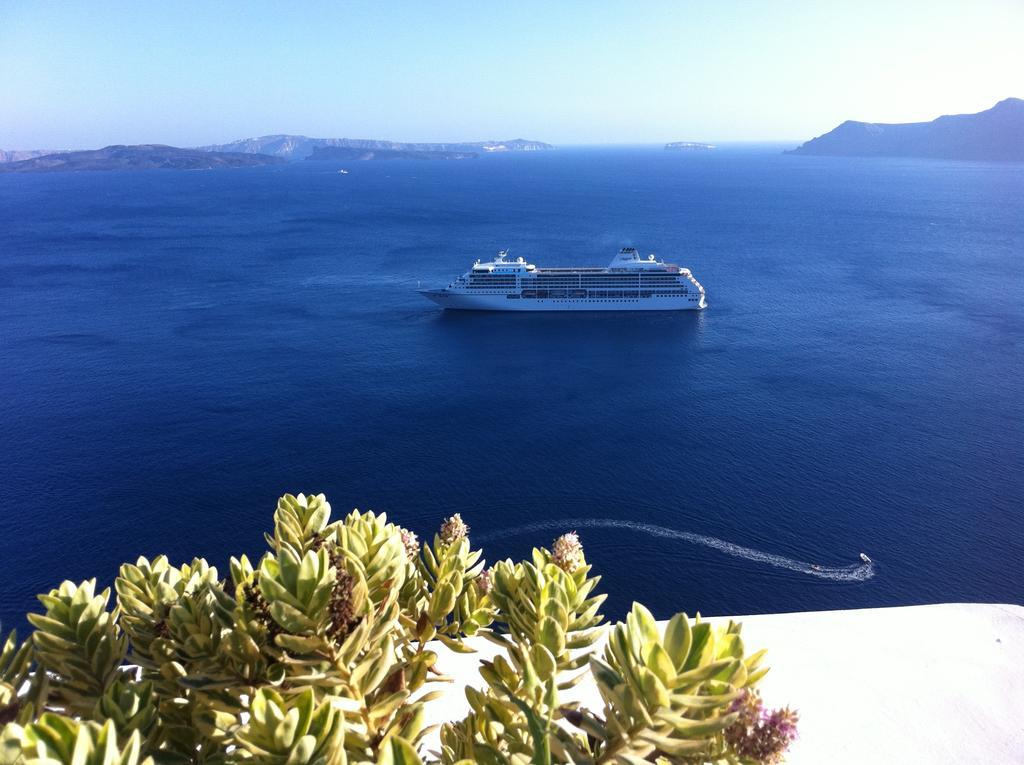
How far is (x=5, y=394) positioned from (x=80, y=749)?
4129 cm

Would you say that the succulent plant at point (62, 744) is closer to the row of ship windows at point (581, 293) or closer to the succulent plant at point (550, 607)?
the succulent plant at point (550, 607)

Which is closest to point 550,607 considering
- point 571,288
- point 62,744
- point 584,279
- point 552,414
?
point 62,744

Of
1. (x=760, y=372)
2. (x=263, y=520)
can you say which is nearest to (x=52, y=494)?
(x=263, y=520)

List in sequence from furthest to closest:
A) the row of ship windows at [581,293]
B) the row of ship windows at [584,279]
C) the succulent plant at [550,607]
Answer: the row of ship windows at [581,293], the row of ship windows at [584,279], the succulent plant at [550,607]

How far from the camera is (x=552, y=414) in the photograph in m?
33.4

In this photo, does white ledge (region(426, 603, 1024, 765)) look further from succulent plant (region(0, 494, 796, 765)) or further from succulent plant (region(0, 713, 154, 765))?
succulent plant (region(0, 713, 154, 765))

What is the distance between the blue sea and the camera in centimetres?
2342

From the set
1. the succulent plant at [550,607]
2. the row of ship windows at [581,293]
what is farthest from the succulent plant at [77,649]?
the row of ship windows at [581,293]

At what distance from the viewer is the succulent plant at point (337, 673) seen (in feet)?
8.77

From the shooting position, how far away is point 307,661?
10.2 feet

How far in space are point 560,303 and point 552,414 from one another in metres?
19.9

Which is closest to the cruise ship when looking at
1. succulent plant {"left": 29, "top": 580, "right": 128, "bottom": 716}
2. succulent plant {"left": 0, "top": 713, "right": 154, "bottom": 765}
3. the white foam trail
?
the white foam trail

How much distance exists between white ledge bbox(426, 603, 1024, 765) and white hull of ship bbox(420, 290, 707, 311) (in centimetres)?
4158

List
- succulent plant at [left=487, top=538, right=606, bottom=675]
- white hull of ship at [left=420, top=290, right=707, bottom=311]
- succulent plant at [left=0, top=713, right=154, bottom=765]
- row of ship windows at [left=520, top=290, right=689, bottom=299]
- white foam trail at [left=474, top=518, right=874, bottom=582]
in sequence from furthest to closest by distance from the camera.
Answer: row of ship windows at [left=520, top=290, right=689, bottom=299]
white hull of ship at [left=420, top=290, right=707, bottom=311]
white foam trail at [left=474, top=518, right=874, bottom=582]
succulent plant at [left=487, top=538, right=606, bottom=675]
succulent plant at [left=0, top=713, right=154, bottom=765]
